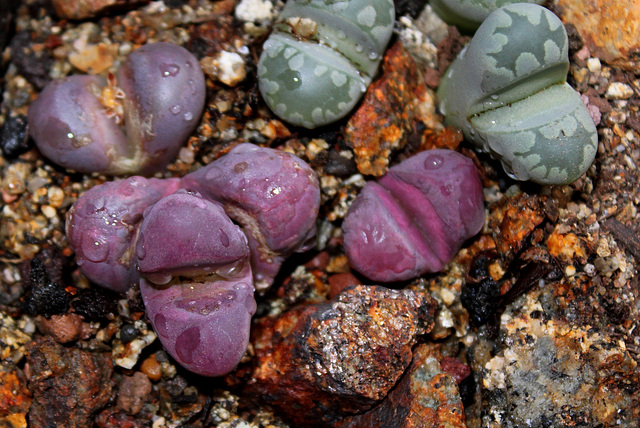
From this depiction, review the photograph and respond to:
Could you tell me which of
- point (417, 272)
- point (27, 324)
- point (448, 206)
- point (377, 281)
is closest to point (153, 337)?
point (27, 324)

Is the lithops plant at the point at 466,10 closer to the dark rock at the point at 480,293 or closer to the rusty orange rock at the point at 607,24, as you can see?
the rusty orange rock at the point at 607,24

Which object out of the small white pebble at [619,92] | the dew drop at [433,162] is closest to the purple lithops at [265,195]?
the dew drop at [433,162]

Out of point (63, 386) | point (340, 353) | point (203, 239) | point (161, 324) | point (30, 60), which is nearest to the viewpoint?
point (203, 239)

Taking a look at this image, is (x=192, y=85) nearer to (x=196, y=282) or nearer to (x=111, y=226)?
(x=111, y=226)

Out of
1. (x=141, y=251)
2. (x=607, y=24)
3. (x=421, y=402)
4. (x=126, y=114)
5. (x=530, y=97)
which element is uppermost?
(x=607, y=24)

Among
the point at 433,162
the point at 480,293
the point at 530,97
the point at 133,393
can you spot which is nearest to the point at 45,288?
the point at 133,393

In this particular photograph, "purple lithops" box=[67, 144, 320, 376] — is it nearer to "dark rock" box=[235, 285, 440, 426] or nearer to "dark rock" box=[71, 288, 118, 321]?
"dark rock" box=[71, 288, 118, 321]
